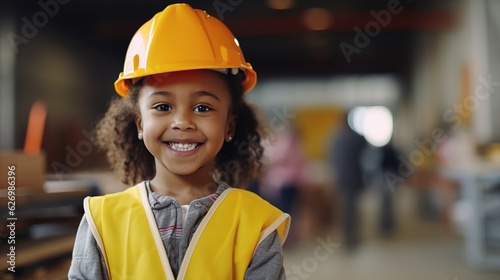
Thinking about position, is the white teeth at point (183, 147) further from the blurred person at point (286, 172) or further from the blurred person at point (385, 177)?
the blurred person at point (385, 177)

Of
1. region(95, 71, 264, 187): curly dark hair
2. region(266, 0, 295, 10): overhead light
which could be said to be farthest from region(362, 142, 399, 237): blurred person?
region(95, 71, 264, 187): curly dark hair

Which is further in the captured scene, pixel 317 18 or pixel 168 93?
pixel 317 18

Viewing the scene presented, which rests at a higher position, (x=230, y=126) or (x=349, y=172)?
(x=230, y=126)

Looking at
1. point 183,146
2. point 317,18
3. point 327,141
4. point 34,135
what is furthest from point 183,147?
point 317,18

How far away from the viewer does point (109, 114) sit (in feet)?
4.01

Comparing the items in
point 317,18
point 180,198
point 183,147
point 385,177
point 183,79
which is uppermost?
point 317,18

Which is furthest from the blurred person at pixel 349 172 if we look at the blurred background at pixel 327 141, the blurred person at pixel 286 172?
the blurred person at pixel 286 172

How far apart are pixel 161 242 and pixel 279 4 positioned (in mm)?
5729

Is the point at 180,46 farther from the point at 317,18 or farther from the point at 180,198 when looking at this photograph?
the point at 317,18

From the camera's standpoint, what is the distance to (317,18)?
22.9 ft

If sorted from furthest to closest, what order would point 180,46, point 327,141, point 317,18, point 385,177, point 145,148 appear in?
point 317,18
point 327,141
point 385,177
point 145,148
point 180,46

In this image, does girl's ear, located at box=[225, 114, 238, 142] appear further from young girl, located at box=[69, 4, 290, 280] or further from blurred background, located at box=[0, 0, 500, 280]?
blurred background, located at box=[0, 0, 500, 280]

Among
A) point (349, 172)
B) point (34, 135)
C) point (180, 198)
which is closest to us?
point (180, 198)

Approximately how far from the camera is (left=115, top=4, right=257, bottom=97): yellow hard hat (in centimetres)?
98
